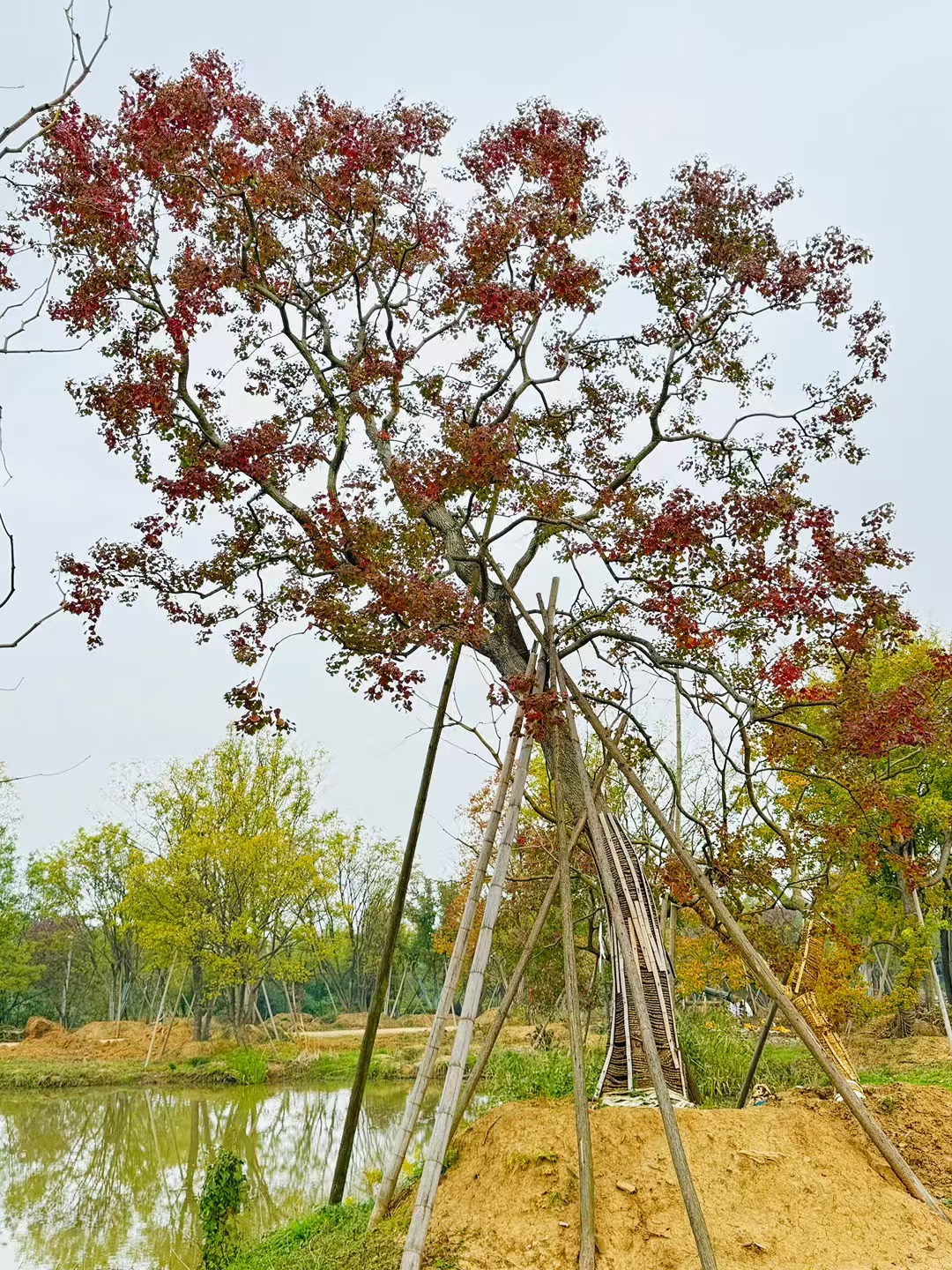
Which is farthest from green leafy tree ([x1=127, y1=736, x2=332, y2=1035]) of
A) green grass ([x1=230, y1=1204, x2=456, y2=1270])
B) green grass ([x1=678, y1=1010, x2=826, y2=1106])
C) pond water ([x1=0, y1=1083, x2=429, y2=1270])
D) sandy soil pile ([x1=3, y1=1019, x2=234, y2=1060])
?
green grass ([x1=230, y1=1204, x2=456, y2=1270])

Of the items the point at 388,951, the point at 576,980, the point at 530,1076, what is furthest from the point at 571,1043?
the point at 530,1076

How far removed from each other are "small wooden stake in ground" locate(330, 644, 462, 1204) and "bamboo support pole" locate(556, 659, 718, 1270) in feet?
2.59

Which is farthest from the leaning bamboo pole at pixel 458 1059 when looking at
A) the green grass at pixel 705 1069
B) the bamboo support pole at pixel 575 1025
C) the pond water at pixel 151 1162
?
the pond water at pixel 151 1162

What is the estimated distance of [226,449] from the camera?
578cm

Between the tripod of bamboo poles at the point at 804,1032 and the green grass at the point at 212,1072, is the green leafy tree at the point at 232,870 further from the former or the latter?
the tripod of bamboo poles at the point at 804,1032

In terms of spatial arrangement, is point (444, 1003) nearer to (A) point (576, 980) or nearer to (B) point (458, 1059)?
(B) point (458, 1059)

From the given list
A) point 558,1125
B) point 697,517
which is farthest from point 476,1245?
point 697,517

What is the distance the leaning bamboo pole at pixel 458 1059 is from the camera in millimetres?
4148

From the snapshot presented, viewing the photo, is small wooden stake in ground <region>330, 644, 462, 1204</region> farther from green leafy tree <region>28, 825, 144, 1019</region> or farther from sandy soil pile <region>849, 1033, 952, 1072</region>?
green leafy tree <region>28, 825, 144, 1019</region>

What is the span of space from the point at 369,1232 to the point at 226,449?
14.7 feet

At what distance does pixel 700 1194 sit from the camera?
4.27 m

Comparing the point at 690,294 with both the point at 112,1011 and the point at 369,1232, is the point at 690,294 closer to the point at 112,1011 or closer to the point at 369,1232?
the point at 369,1232

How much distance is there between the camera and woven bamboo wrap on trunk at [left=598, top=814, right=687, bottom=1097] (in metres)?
5.30

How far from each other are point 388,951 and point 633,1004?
4.90ft
